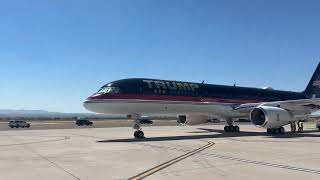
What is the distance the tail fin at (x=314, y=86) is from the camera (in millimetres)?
43219

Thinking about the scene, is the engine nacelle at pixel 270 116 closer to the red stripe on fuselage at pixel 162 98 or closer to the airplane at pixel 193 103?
the airplane at pixel 193 103

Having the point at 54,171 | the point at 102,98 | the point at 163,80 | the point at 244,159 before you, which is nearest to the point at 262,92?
the point at 163,80

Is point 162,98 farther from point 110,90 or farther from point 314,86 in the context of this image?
point 314,86

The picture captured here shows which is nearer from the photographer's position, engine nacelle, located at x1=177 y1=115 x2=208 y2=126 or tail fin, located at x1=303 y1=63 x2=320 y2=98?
engine nacelle, located at x1=177 y1=115 x2=208 y2=126

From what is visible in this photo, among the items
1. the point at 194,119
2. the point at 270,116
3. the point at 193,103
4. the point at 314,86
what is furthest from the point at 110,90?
the point at 314,86

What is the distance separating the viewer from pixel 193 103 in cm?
3306

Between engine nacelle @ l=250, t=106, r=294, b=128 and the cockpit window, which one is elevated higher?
→ the cockpit window

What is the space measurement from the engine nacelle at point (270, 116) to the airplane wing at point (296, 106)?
A: 0.72 metres

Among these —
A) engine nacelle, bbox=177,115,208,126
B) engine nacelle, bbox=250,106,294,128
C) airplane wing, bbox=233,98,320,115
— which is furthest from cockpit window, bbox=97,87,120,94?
airplane wing, bbox=233,98,320,115

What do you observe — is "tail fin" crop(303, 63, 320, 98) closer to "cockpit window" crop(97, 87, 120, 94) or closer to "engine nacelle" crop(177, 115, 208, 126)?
"engine nacelle" crop(177, 115, 208, 126)

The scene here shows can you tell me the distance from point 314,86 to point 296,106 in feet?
39.7

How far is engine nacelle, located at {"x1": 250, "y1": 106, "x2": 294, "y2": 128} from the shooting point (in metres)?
30.8

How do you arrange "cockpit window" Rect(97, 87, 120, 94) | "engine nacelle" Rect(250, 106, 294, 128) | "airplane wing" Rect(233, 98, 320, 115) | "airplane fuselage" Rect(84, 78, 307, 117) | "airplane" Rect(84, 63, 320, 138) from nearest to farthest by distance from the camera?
"airplane fuselage" Rect(84, 78, 307, 117) → "cockpit window" Rect(97, 87, 120, 94) → "airplane" Rect(84, 63, 320, 138) → "engine nacelle" Rect(250, 106, 294, 128) → "airplane wing" Rect(233, 98, 320, 115)

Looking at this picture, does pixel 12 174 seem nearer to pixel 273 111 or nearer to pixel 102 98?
pixel 102 98
